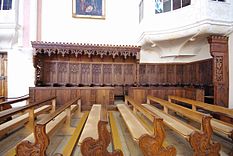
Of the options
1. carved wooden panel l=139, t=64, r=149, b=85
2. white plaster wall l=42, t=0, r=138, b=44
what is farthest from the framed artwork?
carved wooden panel l=139, t=64, r=149, b=85

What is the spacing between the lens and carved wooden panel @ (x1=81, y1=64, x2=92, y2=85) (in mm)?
8055

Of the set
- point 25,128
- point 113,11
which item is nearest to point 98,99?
point 25,128

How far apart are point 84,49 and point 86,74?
122cm

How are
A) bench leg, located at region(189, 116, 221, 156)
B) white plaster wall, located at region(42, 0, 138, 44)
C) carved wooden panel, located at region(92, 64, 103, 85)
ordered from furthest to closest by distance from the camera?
white plaster wall, located at region(42, 0, 138, 44) → carved wooden panel, located at region(92, 64, 103, 85) → bench leg, located at region(189, 116, 221, 156)

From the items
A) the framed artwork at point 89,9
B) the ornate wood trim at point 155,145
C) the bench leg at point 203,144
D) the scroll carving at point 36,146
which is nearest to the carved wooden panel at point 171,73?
the framed artwork at point 89,9

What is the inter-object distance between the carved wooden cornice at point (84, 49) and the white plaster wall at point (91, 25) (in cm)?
118

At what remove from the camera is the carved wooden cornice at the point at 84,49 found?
705 centimetres

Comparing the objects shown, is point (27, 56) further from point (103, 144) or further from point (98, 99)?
point (103, 144)

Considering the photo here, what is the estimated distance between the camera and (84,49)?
24.4ft

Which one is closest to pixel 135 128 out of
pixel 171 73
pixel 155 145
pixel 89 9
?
pixel 155 145

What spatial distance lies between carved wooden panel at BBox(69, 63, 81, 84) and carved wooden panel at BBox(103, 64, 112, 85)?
1.11 m

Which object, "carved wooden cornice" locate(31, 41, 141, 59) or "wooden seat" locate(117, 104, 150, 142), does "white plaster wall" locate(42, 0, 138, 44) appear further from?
"wooden seat" locate(117, 104, 150, 142)

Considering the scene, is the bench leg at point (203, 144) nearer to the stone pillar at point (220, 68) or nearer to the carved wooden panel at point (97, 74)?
the stone pillar at point (220, 68)

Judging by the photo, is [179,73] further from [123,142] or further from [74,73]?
[123,142]
